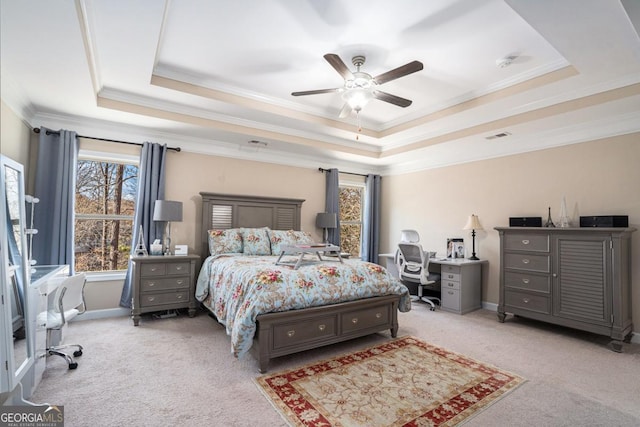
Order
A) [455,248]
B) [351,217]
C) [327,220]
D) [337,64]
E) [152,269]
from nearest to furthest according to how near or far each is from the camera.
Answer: [337,64] < [152,269] < [455,248] < [327,220] < [351,217]

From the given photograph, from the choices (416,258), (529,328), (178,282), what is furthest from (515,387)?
(178,282)

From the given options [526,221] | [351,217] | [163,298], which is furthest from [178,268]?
[526,221]

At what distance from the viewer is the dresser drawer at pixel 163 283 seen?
12.2 ft

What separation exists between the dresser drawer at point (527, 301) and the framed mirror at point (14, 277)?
4698mm

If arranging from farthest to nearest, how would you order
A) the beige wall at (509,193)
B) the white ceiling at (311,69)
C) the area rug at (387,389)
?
1. the beige wall at (509,193)
2. the white ceiling at (311,69)
3. the area rug at (387,389)

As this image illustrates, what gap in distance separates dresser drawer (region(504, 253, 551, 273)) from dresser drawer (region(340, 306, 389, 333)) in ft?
6.02

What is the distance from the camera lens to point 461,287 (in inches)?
173

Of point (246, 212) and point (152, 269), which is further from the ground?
point (246, 212)

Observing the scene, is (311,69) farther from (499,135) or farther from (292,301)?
(499,135)

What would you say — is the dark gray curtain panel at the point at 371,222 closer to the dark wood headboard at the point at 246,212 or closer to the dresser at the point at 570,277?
the dark wood headboard at the point at 246,212

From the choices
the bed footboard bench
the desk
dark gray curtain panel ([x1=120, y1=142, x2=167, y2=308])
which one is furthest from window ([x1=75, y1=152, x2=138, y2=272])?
the desk

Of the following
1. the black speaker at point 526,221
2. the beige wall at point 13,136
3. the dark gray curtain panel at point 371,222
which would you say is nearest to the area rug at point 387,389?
the black speaker at point 526,221

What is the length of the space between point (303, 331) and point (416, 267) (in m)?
2.44

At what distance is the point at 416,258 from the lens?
15.4 feet
